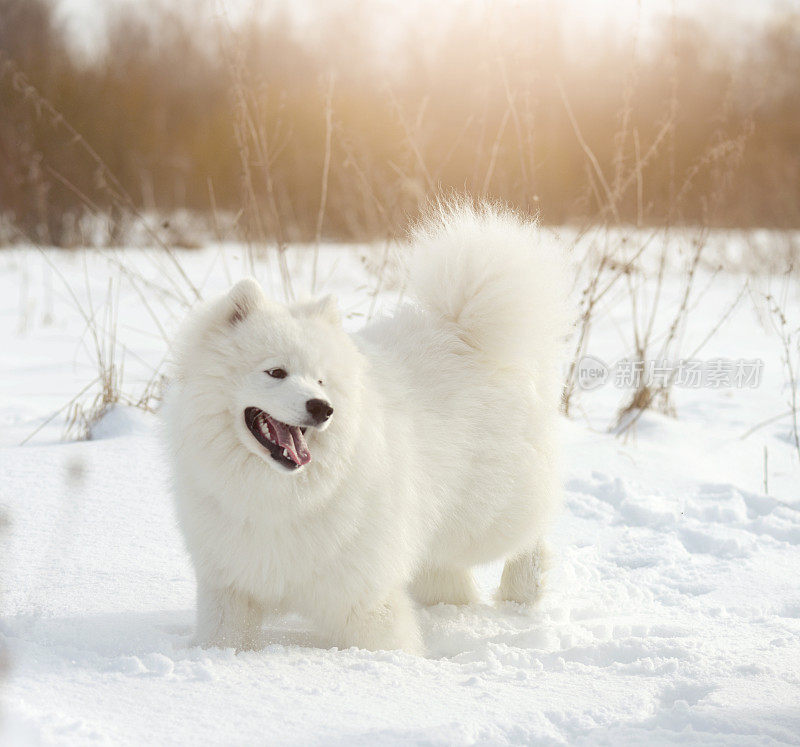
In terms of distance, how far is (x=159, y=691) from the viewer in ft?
6.91

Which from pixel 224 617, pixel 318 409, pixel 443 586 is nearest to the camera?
pixel 318 409

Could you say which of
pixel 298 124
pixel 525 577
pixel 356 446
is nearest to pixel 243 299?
pixel 356 446

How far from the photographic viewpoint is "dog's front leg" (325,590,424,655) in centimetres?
263

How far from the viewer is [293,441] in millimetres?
2475

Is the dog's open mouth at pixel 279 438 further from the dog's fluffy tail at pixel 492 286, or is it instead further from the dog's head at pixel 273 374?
the dog's fluffy tail at pixel 492 286

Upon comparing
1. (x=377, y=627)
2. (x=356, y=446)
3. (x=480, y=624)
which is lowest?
(x=480, y=624)

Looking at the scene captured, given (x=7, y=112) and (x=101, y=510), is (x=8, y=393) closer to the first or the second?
(x=101, y=510)

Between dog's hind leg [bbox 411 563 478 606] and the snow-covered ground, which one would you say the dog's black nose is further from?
dog's hind leg [bbox 411 563 478 606]

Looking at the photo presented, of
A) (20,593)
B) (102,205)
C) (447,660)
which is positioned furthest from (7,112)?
(447,660)

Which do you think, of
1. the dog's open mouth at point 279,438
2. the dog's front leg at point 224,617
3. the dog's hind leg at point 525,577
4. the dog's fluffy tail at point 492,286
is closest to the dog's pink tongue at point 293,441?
the dog's open mouth at point 279,438

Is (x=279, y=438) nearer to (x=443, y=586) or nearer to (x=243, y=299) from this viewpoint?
(x=243, y=299)

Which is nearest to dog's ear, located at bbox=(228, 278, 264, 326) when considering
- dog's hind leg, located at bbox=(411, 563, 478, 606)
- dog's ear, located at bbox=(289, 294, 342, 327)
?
dog's ear, located at bbox=(289, 294, 342, 327)

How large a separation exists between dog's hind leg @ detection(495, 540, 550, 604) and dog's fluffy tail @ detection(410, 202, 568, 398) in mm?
726

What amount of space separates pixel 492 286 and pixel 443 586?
1.14 metres
